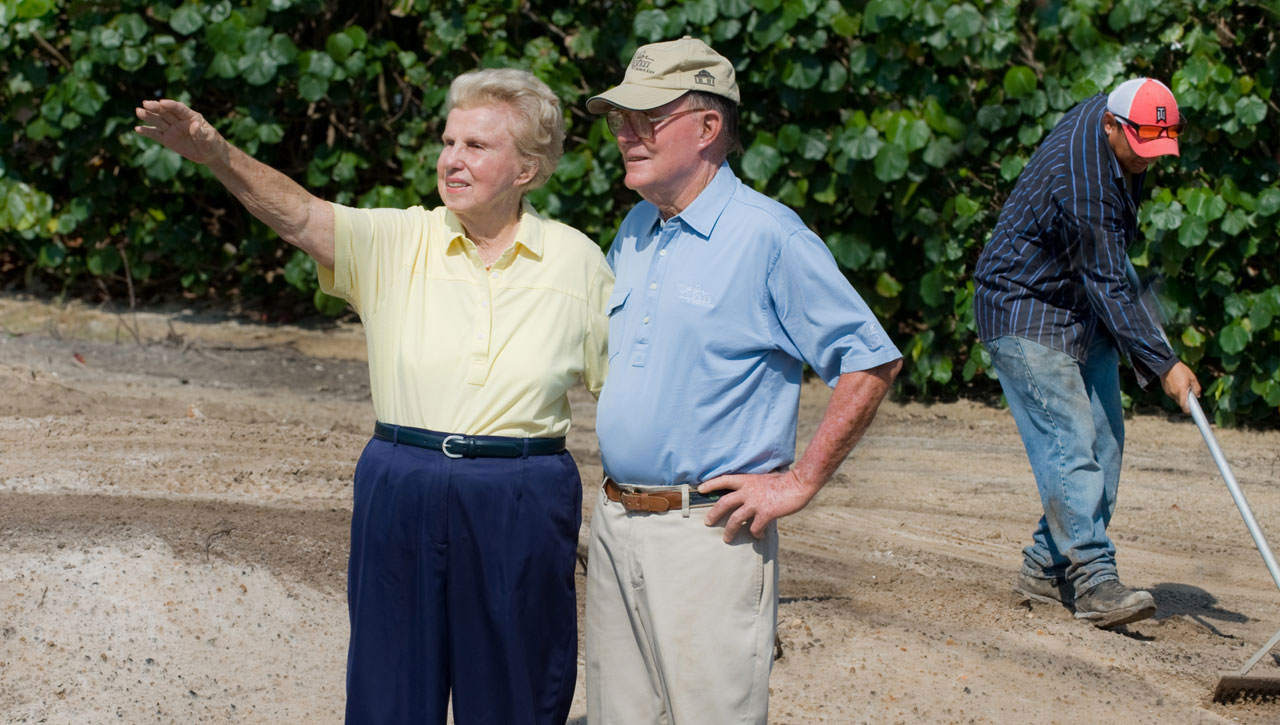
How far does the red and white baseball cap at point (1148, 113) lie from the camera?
408 centimetres

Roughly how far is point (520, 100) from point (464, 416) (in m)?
0.71

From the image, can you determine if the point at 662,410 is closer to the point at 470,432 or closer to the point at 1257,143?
the point at 470,432

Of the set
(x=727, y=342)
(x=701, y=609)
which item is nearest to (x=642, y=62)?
(x=727, y=342)

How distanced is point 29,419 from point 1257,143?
5973 millimetres

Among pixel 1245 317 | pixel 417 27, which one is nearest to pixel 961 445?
pixel 1245 317

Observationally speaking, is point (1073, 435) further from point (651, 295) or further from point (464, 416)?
point (464, 416)

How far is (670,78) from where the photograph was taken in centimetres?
263

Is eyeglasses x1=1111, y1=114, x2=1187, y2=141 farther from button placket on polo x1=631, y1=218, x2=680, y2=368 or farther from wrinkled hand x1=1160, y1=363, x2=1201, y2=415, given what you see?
button placket on polo x1=631, y1=218, x2=680, y2=368

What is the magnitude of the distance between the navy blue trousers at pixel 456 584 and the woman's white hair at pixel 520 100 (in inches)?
27.4

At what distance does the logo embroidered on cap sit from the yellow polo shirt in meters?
0.42

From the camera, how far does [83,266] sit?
8547mm

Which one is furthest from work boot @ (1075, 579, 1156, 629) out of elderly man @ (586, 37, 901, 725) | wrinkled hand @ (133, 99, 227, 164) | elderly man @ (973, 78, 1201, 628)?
wrinkled hand @ (133, 99, 227, 164)

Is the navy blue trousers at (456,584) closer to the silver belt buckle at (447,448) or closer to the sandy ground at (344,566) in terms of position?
the silver belt buckle at (447,448)

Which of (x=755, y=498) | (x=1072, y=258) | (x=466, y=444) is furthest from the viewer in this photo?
(x=1072, y=258)
